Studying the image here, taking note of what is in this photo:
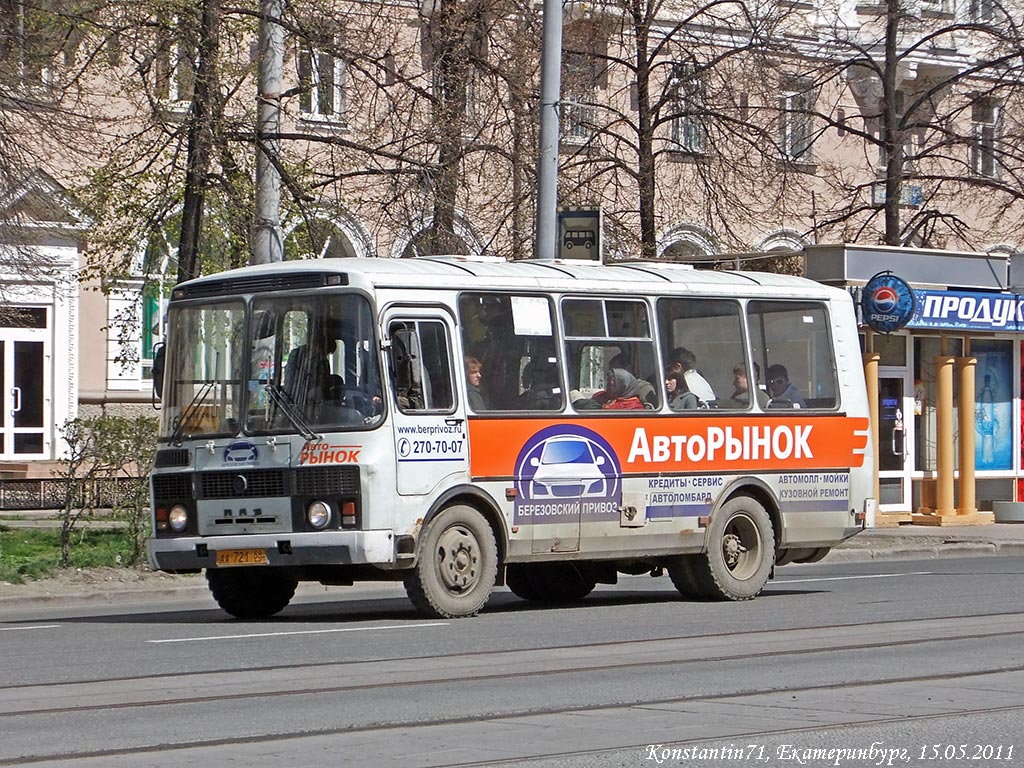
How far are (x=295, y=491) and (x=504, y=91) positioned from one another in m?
12.2

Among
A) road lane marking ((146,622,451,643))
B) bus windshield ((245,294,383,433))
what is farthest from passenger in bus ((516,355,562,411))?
road lane marking ((146,622,451,643))

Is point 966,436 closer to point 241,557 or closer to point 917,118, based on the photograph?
point 917,118

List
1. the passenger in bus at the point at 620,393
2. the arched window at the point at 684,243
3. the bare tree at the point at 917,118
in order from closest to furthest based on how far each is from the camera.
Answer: the passenger in bus at the point at 620,393, the bare tree at the point at 917,118, the arched window at the point at 684,243

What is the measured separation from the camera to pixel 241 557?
1438cm

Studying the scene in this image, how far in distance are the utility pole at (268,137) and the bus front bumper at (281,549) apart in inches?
208

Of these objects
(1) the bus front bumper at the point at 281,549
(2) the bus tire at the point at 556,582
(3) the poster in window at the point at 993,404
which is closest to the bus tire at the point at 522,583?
(2) the bus tire at the point at 556,582

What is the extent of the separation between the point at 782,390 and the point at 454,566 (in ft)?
13.4

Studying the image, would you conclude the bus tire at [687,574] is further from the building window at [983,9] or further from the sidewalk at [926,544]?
the building window at [983,9]

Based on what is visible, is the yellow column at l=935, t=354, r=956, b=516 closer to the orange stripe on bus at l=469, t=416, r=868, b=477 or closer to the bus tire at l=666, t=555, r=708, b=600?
the orange stripe on bus at l=469, t=416, r=868, b=477

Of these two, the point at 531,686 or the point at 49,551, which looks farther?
the point at 49,551

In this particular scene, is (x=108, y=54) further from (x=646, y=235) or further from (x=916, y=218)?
(x=916, y=218)

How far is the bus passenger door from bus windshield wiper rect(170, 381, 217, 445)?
156cm

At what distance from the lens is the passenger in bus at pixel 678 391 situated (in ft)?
53.9

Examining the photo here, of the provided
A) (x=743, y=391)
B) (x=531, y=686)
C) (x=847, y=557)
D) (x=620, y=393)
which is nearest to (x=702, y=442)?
(x=743, y=391)
